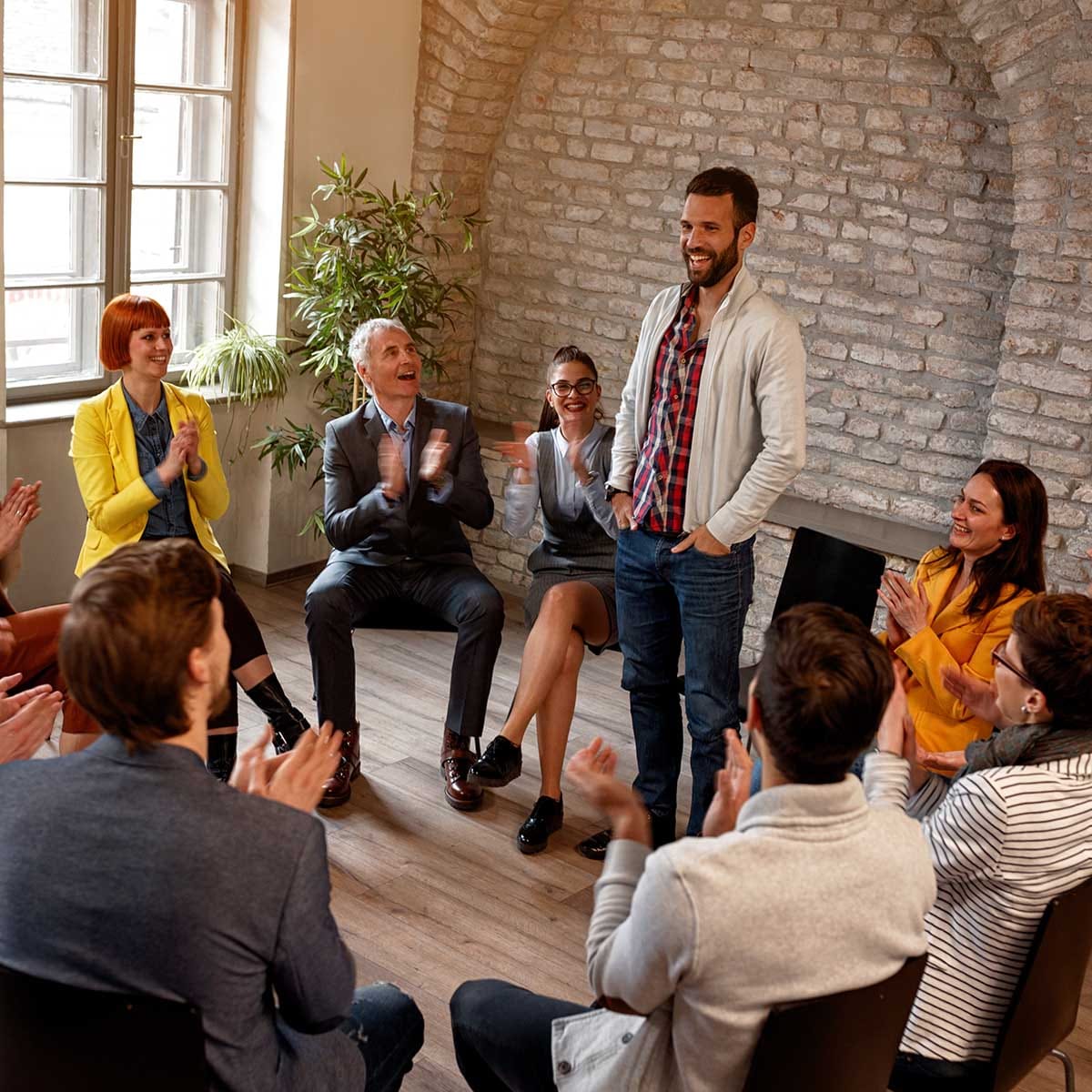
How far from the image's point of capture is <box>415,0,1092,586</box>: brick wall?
4641 millimetres

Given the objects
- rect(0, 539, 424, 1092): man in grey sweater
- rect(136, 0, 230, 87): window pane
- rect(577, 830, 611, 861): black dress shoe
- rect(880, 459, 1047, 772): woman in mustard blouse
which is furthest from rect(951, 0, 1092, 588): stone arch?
rect(0, 539, 424, 1092): man in grey sweater

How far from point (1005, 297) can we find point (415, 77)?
285 centimetres

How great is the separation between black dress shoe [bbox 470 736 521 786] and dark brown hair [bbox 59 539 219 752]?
2.39 meters

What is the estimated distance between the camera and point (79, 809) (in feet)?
5.28

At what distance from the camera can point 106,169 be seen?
17.2 ft

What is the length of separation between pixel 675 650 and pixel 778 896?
7.26ft

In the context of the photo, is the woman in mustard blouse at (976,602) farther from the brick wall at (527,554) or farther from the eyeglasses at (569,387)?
the brick wall at (527,554)

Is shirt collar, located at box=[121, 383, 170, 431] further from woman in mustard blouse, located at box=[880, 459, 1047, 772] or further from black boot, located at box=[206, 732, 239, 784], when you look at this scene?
woman in mustard blouse, located at box=[880, 459, 1047, 772]

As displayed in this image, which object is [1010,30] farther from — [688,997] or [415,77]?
[688,997]

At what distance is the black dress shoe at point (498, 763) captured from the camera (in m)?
4.00

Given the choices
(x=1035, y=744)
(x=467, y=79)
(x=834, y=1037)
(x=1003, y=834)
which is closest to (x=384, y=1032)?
(x=834, y=1037)

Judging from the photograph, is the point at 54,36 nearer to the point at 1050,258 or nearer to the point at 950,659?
the point at 1050,258

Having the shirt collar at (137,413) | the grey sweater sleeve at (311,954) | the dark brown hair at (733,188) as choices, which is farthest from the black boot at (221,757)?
the grey sweater sleeve at (311,954)

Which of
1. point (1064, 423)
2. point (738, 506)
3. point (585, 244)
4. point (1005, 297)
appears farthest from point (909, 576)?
point (585, 244)
